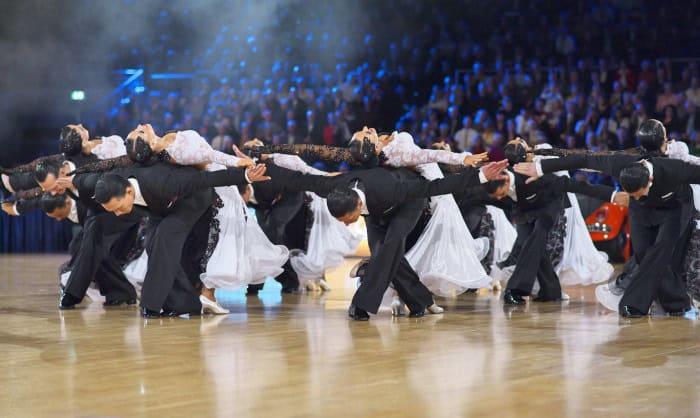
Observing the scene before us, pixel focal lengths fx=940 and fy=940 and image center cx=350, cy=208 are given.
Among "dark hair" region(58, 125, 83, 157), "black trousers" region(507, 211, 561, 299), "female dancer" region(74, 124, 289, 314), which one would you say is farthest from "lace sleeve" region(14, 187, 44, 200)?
"black trousers" region(507, 211, 561, 299)

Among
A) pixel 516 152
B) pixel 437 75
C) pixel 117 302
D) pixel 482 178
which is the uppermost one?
pixel 437 75

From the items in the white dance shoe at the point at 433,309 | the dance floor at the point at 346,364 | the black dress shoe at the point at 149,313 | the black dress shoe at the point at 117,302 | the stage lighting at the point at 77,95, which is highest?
the stage lighting at the point at 77,95

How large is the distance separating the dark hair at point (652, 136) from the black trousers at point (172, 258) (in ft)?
10.7

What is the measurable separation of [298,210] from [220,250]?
227 centimetres

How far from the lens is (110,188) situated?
253 inches

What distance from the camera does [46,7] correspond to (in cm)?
1573

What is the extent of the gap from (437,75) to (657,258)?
10544mm

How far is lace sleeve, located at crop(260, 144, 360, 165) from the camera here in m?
7.35

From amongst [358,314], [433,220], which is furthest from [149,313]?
[433,220]

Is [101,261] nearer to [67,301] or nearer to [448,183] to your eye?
[67,301]

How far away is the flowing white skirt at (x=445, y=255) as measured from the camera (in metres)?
7.35

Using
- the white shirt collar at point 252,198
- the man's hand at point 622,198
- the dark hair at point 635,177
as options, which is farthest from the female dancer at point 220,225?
the man's hand at point 622,198

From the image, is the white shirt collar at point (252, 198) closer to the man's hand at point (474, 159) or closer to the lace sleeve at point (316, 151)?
the lace sleeve at point (316, 151)

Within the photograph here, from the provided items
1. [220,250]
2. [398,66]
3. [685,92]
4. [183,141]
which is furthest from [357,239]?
[398,66]
